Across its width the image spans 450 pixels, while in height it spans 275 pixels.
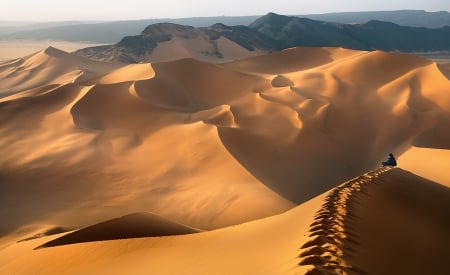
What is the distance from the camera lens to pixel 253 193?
36.2 ft

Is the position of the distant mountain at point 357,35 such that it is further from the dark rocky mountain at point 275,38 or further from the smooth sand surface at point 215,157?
the smooth sand surface at point 215,157

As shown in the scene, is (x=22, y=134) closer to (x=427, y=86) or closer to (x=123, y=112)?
(x=123, y=112)

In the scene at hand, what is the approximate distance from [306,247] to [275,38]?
6879 centimetres

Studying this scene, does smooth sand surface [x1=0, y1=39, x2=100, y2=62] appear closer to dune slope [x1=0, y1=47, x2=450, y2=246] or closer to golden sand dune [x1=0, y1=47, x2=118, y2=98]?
golden sand dune [x1=0, y1=47, x2=118, y2=98]

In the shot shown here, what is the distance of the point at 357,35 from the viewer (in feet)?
261

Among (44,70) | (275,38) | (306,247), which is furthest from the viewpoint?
(275,38)

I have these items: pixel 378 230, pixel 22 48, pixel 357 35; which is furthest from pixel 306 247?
pixel 22 48

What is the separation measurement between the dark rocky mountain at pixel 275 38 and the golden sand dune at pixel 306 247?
45.1 metres

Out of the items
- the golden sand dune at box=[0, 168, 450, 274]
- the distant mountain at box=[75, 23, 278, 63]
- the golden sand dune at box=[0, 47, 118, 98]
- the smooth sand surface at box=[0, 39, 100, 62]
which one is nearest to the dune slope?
the golden sand dune at box=[0, 168, 450, 274]

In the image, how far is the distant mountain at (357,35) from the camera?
72588mm

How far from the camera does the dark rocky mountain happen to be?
177 feet

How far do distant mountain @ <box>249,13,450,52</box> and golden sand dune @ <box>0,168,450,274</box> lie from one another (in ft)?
207

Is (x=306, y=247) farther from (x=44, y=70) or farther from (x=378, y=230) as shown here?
(x=44, y=70)

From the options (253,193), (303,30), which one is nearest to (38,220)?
(253,193)
